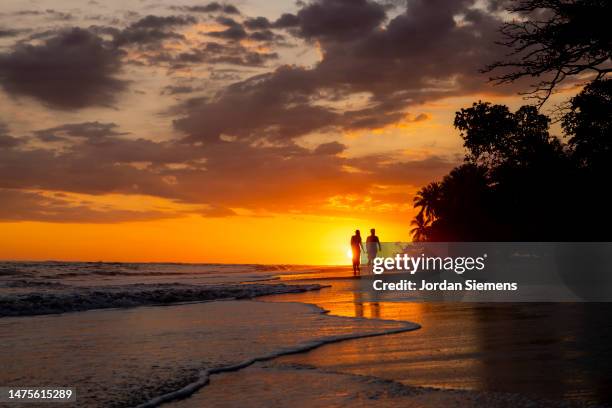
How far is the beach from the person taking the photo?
5574mm

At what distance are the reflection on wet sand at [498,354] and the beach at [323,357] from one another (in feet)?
0.05

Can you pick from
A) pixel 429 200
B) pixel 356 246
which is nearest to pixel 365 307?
pixel 356 246

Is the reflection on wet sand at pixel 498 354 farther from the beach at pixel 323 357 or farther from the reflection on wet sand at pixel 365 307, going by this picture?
the reflection on wet sand at pixel 365 307

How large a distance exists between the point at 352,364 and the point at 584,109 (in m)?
9.75

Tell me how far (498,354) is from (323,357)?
6.86ft

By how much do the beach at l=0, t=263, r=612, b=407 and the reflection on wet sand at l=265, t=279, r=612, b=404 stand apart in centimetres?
2

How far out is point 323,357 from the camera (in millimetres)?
7758

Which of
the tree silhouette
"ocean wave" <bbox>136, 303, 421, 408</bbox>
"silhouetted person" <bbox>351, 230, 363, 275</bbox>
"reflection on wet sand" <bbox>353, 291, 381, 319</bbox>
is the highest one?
the tree silhouette

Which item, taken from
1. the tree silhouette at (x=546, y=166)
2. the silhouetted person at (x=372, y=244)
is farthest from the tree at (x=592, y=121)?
the silhouetted person at (x=372, y=244)

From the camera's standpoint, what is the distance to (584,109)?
1405 centimetres

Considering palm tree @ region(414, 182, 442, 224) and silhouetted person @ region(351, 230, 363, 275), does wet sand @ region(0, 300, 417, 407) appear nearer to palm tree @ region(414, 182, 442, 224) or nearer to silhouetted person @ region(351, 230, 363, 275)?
silhouetted person @ region(351, 230, 363, 275)

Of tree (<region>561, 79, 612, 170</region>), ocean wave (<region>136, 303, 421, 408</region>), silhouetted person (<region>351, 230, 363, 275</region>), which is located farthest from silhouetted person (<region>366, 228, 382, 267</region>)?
ocean wave (<region>136, 303, 421, 408</region>)

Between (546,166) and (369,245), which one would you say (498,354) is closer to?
(546,166)

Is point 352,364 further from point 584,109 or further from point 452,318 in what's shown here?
point 584,109
